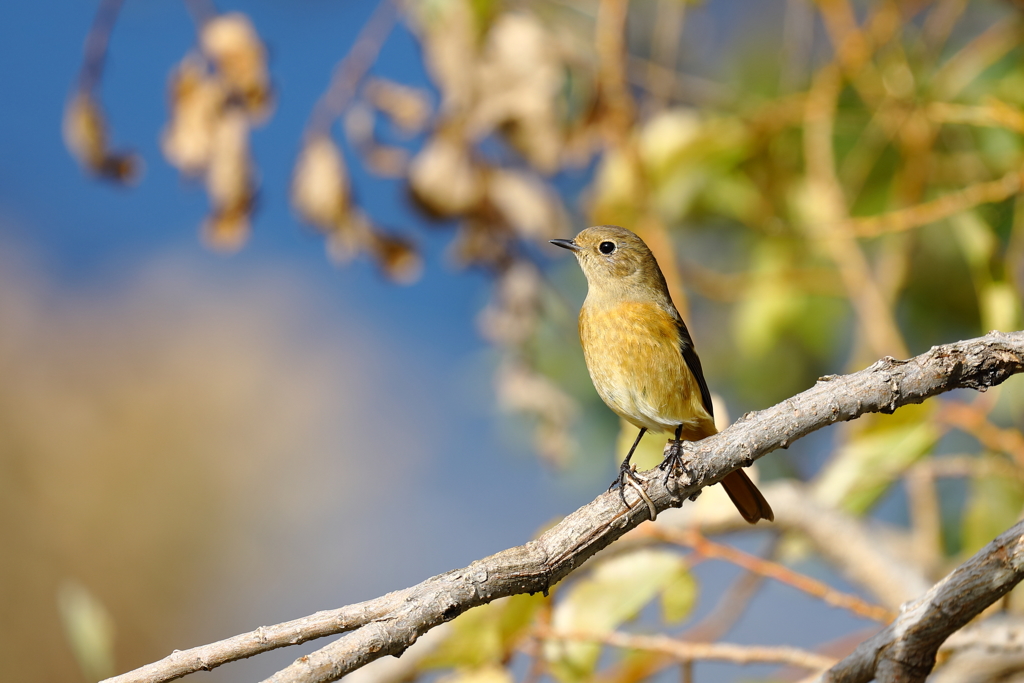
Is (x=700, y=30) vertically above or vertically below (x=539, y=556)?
above

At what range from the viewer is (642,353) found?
203 centimetres

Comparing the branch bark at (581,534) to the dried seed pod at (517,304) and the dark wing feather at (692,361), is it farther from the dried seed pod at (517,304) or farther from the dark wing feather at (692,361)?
the dried seed pod at (517,304)

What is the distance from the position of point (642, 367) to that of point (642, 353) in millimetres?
35

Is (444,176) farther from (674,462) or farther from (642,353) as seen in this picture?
(674,462)

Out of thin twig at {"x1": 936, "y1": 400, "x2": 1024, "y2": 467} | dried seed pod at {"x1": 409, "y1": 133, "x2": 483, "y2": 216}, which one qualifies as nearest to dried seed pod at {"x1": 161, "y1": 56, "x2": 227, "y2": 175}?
dried seed pod at {"x1": 409, "y1": 133, "x2": 483, "y2": 216}

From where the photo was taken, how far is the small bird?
2.01 m

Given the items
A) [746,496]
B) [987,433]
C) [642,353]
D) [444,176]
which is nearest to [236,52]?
[444,176]

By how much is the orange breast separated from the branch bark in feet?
1.91

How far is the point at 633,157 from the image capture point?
3.05 m

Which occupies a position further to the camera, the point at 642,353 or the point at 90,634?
the point at 90,634

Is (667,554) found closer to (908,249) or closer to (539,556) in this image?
(539,556)

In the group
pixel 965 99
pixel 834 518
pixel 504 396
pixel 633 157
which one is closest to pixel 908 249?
pixel 965 99

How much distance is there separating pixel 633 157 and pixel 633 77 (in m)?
0.61

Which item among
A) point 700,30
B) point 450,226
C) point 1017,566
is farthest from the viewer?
point 700,30
